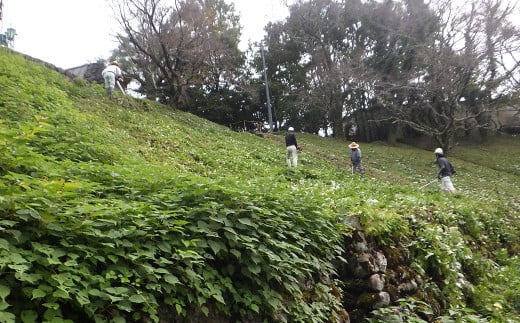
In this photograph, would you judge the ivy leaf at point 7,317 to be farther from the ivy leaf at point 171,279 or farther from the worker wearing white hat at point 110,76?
the worker wearing white hat at point 110,76

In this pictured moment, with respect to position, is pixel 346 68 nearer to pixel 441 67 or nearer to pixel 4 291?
pixel 441 67

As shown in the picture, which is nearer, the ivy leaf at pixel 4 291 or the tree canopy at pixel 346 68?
the ivy leaf at pixel 4 291

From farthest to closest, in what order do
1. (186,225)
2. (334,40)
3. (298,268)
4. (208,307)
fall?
1. (334,40)
2. (298,268)
3. (186,225)
4. (208,307)

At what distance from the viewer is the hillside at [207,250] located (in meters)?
2.90

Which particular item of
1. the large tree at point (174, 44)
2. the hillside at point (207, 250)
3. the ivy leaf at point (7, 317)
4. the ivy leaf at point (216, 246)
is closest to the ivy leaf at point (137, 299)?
the hillside at point (207, 250)

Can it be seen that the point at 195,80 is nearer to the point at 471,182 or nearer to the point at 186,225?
the point at 471,182

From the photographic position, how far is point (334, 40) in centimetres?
4097

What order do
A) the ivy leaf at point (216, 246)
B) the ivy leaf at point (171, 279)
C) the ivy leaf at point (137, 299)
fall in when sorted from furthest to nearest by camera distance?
the ivy leaf at point (216, 246)
the ivy leaf at point (171, 279)
the ivy leaf at point (137, 299)

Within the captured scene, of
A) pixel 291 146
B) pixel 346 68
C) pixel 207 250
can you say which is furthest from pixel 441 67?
pixel 207 250

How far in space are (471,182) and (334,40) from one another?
24.6 metres

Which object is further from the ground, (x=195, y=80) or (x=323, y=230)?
(x=195, y=80)

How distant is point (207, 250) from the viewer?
4.02 m

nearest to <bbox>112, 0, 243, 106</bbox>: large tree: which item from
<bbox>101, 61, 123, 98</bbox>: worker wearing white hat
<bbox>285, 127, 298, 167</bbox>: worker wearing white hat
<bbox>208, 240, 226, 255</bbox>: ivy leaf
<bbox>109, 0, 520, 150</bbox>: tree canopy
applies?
<bbox>109, 0, 520, 150</bbox>: tree canopy

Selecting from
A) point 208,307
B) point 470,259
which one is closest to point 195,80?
point 470,259
